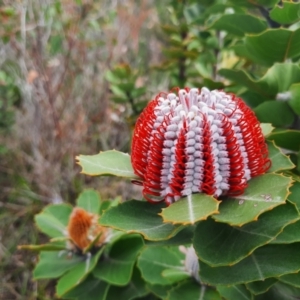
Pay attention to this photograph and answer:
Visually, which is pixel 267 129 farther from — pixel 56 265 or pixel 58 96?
pixel 58 96

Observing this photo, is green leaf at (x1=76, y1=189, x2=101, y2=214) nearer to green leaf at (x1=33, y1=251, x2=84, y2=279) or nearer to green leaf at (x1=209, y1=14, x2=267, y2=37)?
green leaf at (x1=33, y1=251, x2=84, y2=279)

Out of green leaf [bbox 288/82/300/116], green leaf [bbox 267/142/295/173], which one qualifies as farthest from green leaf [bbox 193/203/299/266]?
green leaf [bbox 288/82/300/116]

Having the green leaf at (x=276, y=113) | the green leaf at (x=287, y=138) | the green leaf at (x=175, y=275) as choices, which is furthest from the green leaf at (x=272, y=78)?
the green leaf at (x=175, y=275)

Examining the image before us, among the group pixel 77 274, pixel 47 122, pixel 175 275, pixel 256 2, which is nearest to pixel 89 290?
pixel 77 274

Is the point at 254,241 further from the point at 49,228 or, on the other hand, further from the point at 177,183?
the point at 49,228

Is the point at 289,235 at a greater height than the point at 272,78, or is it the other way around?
the point at 272,78

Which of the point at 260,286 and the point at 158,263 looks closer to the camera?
the point at 260,286

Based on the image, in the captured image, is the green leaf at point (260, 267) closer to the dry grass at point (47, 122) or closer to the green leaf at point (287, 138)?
the green leaf at point (287, 138)
